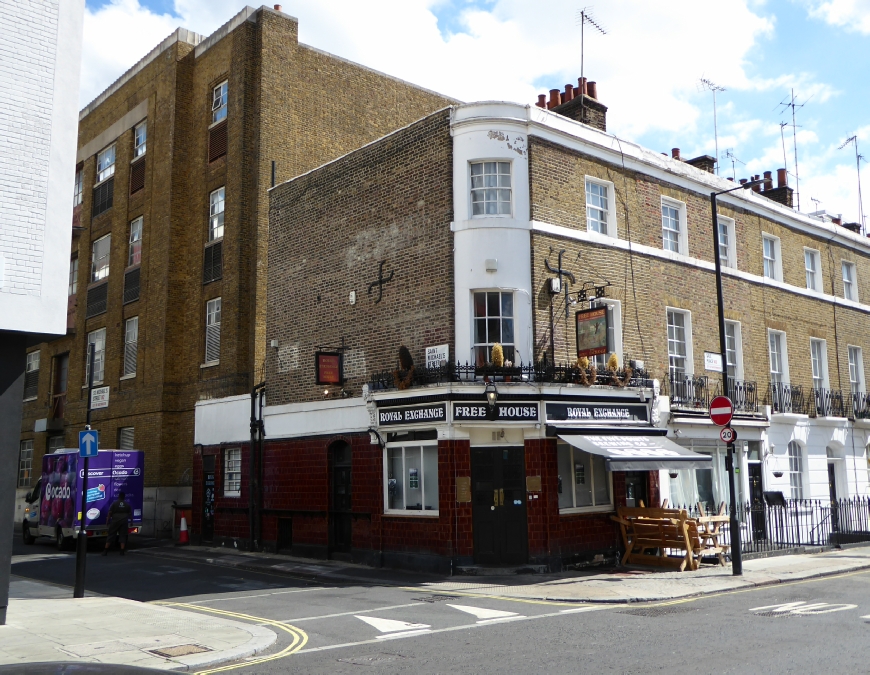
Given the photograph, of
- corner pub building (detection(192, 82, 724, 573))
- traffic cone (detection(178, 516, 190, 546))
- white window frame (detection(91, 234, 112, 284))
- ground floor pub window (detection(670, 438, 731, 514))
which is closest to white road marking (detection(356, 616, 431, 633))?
corner pub building (detection(192, 82, 724, 573))

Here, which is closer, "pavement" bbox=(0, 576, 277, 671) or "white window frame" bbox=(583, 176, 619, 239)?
"pavement" bbox=(0, 576, 277, 671)

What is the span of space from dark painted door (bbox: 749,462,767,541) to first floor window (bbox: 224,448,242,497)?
14240mm

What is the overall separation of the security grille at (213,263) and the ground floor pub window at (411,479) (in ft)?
39.7

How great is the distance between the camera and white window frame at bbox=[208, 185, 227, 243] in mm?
28125

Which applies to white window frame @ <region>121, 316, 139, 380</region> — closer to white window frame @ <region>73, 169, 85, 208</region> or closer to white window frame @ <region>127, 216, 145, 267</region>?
white window frame @ <region>127, 216, 145, 267</region>

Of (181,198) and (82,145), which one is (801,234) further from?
(82,145)

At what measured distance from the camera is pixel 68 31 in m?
13.1

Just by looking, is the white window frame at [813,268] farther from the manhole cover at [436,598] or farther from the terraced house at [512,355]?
the manhole cover at [436,598]

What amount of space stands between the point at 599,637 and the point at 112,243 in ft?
96.0

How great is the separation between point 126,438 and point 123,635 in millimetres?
21465

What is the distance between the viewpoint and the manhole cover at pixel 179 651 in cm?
962

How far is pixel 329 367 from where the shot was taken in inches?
803

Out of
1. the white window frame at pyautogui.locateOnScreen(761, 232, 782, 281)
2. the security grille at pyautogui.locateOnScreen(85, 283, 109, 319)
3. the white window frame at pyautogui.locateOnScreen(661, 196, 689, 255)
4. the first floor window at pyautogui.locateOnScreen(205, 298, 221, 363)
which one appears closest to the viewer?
the white window frame at pyautogui.locateOnScreen(661, 196, 689, 255)


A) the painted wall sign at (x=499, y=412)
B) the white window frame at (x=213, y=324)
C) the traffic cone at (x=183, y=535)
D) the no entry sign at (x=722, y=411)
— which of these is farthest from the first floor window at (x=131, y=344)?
the no entry sign at (x=722, y=411)
